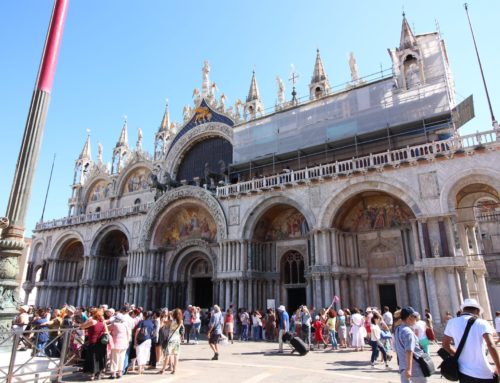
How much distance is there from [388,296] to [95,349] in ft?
50.6

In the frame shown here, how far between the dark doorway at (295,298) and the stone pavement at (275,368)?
8111 millimetres

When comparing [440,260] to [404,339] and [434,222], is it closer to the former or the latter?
[434,222]

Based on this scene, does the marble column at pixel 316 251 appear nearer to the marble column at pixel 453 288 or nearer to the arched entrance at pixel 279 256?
the arched entrance at pixel 279 256

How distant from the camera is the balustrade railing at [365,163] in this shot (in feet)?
54.3

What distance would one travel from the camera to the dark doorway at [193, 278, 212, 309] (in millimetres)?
25812

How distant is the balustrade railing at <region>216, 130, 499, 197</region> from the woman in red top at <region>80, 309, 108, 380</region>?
13931mm

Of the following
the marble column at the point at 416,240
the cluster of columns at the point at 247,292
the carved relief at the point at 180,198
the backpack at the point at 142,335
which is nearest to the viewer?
the backpack at the point at 142,335

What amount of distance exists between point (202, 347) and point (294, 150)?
12941 mm

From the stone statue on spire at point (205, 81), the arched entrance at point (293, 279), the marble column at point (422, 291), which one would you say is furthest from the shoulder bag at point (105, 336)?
the stone statue on spire at point (205, 81)

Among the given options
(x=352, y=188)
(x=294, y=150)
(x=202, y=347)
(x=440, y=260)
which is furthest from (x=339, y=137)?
(x=202, y=347)

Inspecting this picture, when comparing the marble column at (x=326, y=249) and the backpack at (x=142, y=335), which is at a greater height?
the marble column at (x=326, y=249)

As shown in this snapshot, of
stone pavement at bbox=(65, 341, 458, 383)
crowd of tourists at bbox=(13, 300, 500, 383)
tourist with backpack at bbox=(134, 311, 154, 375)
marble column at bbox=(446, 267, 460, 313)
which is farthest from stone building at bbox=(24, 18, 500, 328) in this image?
tourist with backpack at bbox=(134, 311, 154, 375)

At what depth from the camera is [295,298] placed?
21.8 meters

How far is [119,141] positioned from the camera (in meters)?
36.9
